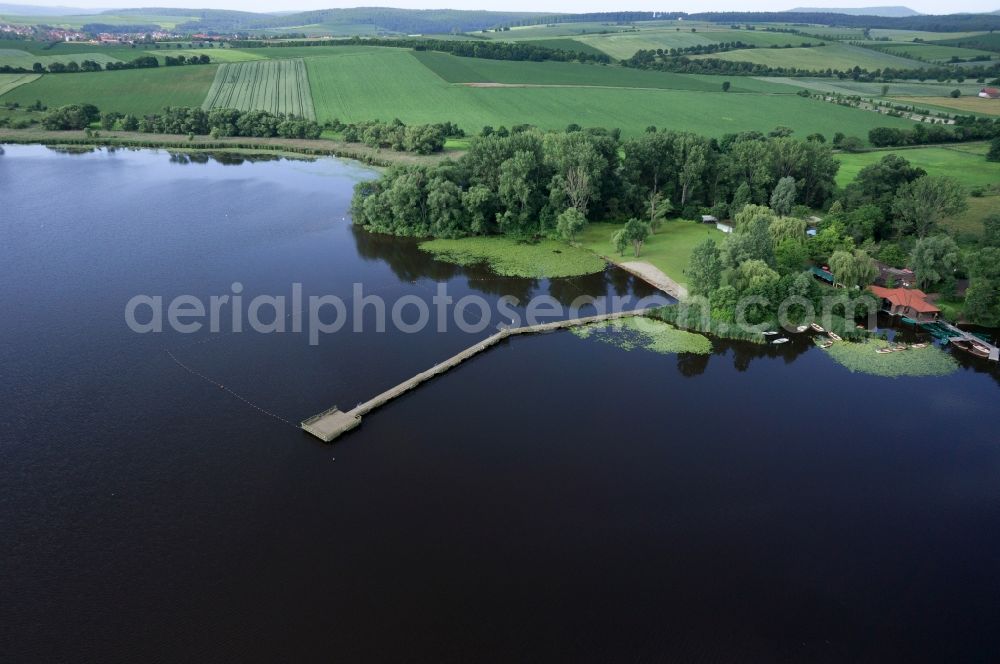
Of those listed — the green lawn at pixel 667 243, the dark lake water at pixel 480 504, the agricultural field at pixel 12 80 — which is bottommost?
the dark lake water at pixel 480 504

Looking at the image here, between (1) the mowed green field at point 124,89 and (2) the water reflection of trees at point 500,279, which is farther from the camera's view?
(1) the mowed green field at point 124,89

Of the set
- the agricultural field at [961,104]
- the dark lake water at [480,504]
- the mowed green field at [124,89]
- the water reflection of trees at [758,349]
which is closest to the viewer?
the dark lake water at [480,504]

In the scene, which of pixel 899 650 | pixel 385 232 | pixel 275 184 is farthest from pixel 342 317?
pixel 275 184

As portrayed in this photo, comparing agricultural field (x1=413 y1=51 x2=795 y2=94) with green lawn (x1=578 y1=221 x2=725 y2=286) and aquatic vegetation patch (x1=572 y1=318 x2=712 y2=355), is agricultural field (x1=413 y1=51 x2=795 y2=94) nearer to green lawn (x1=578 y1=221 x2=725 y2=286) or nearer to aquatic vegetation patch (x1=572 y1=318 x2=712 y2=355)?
green lawn (x1=578 y1=221 x2=725 y2=286)

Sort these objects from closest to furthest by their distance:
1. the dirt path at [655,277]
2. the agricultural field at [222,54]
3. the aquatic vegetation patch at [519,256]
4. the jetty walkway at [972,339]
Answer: the jetty walkway at [972,339] → the dirt path at [655,277] → the aquatic vegetation patch at [519,256] → the agricultural field at [222,54]

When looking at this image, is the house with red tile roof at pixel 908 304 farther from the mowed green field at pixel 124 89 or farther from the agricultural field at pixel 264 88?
the mowed green field at pixel 124 89

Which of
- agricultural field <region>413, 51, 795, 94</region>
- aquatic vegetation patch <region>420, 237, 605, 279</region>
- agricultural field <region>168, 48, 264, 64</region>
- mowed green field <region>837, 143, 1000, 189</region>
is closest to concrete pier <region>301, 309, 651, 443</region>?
aquatic vegetation patch <region>420, 237, 605, 279</region>

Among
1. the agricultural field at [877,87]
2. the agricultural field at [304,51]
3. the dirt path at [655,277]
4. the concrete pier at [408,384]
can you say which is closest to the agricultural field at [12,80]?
the agricultural field at [304,51]

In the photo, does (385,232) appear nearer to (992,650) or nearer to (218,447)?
(218,447)
